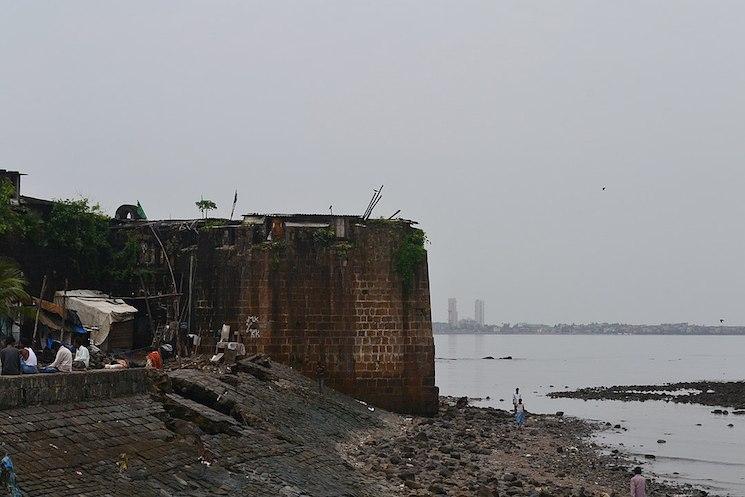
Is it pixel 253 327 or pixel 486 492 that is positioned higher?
pixel 253 327

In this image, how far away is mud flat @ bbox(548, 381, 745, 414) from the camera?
5809 centimetres

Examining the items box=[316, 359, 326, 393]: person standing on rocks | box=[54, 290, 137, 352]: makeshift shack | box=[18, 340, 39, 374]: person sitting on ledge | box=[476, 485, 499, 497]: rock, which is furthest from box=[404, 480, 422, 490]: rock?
box=[54, 290, 137, 352]: makeshift shack

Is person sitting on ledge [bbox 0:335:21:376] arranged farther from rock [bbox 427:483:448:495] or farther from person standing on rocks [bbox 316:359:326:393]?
person standing on rocks [bbox 316:359:326:393]

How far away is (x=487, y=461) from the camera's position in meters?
25.5

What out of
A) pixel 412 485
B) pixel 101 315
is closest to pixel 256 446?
pixel 412 485

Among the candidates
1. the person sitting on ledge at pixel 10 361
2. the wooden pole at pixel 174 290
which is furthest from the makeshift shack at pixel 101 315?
the person sitting on ledge at pixel 10 361

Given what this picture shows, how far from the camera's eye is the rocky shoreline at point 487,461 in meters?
20.9

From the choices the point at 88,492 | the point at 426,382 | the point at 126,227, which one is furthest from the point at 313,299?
the point at 88,492

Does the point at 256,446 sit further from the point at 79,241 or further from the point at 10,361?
the point at 79,241

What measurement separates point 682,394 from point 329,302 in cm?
4204

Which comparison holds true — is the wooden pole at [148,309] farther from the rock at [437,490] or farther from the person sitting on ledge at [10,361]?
the person sitting on ledge at [10,361]

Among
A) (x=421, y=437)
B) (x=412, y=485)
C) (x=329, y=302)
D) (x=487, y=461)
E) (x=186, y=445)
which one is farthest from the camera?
(x=329, y=302)

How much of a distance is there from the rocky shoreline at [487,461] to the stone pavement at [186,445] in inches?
43.4

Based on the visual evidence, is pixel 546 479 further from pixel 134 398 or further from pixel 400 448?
pixel 134 398
